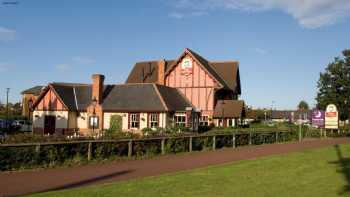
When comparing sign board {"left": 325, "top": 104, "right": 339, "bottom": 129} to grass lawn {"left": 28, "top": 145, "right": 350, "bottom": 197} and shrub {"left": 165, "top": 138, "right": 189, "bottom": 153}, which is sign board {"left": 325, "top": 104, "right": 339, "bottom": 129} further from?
grass lawn {"left": 28, "top": 145, "right": 350, "bottom": 197}

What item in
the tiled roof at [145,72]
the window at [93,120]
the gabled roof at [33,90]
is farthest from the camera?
the gabled roof at [33,90]

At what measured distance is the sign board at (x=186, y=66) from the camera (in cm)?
5250

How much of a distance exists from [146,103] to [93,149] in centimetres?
2509

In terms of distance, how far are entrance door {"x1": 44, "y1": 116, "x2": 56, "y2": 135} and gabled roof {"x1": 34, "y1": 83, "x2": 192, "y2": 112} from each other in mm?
2186

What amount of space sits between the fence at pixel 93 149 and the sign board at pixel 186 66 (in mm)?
24198

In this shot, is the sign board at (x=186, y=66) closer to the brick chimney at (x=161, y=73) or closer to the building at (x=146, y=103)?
the building at (x=146, y=103)

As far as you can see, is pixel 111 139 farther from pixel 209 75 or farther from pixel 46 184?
pixel 209 75

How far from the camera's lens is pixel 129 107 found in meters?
44.3

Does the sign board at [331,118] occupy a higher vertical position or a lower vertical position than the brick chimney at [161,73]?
lower

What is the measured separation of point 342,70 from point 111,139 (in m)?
55.3

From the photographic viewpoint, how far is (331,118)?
4659 cm

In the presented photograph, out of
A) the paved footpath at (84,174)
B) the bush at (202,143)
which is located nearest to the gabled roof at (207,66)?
the bush at (202,143)

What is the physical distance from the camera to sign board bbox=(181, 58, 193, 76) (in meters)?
52.5

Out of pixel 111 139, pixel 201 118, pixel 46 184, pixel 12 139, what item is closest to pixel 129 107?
pixel 201 118
